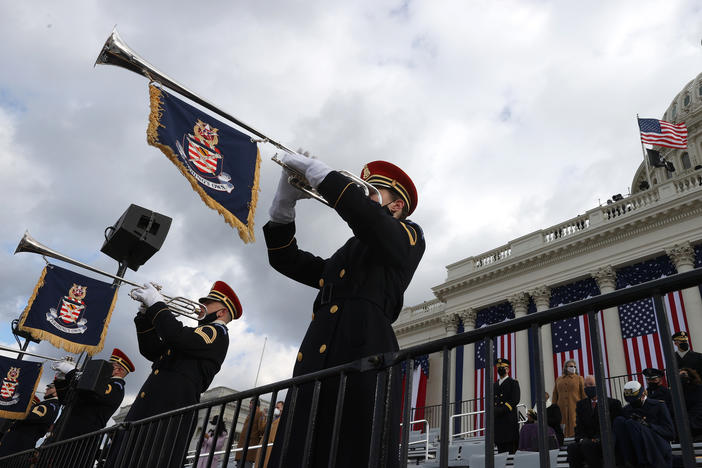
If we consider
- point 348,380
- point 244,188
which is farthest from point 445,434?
point 244,188

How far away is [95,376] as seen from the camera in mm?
4789

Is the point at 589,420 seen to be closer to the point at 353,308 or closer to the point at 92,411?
the point at 353,308

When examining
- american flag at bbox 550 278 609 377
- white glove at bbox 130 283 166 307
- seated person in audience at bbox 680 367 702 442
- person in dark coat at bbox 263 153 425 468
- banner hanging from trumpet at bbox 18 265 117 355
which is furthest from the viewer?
american flag at bbox 550 278 609 377

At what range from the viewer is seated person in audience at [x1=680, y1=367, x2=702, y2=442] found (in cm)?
545

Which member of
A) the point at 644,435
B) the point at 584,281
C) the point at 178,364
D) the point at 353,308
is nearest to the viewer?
the point at 353,308

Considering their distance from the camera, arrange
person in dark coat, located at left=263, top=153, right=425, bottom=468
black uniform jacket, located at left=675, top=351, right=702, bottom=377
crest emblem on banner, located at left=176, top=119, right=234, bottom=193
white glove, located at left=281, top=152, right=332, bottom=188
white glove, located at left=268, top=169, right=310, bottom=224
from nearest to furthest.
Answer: person in dark coat, located at left=263, top=153, right=425, bottom=468
white glove, located at left=281, top=152, right=332, bottom=188
white glove, located at left=268, top=169, right=310, bottom=224
crest emblem on banner, located at left=176, top=119, right=234, bottom=193
black uniform jacket, located at left=675, top=351, right=702, bottom=377

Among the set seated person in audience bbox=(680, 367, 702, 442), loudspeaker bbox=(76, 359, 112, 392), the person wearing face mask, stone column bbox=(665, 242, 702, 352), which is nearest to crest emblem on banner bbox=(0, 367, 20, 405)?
loudspeaker bbox=(76, 359, 112, 392)

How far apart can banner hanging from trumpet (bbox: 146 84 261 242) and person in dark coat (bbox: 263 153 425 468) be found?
150 cm

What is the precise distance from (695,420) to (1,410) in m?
10.7

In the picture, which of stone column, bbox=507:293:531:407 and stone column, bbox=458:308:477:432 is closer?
stone column, bbox=507:293:531:407

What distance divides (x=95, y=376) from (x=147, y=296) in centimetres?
104

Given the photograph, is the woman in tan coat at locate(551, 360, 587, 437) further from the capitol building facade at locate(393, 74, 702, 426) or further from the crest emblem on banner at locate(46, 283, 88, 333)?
the crest emblem on banner at locate(46, 283, 88, 333)

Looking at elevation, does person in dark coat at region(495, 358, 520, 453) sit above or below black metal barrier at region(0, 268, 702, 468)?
above

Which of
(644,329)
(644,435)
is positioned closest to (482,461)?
(644,435)
